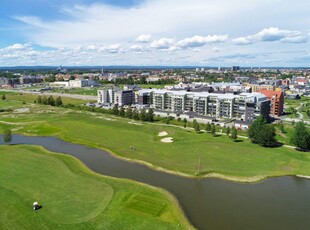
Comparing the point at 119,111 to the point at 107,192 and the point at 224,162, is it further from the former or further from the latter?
the point at 107,192

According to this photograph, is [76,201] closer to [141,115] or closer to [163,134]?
[163,134]

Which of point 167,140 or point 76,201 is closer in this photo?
Result: point 76,201

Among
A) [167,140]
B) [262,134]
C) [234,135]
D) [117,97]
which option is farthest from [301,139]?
[117,97]

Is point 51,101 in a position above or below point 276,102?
below

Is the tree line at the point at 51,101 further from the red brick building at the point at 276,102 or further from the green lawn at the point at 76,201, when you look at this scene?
the red brick building at the point at 276,102

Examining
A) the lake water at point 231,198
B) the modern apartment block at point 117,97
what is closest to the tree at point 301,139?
the lake water at point 231,198

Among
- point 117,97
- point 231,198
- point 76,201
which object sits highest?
point 117,97

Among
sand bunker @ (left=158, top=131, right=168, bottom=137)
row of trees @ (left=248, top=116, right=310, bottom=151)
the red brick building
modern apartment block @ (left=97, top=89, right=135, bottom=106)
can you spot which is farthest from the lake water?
modern apartment block @ (left=97, top=89, right=135, bottom=106)

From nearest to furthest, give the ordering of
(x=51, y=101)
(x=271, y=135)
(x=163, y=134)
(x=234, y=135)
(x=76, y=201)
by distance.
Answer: (x=76, y=201) < (x=271, y=135) < (x=234, y=135) < (x=163, y=134) < (x=51, y=101)
